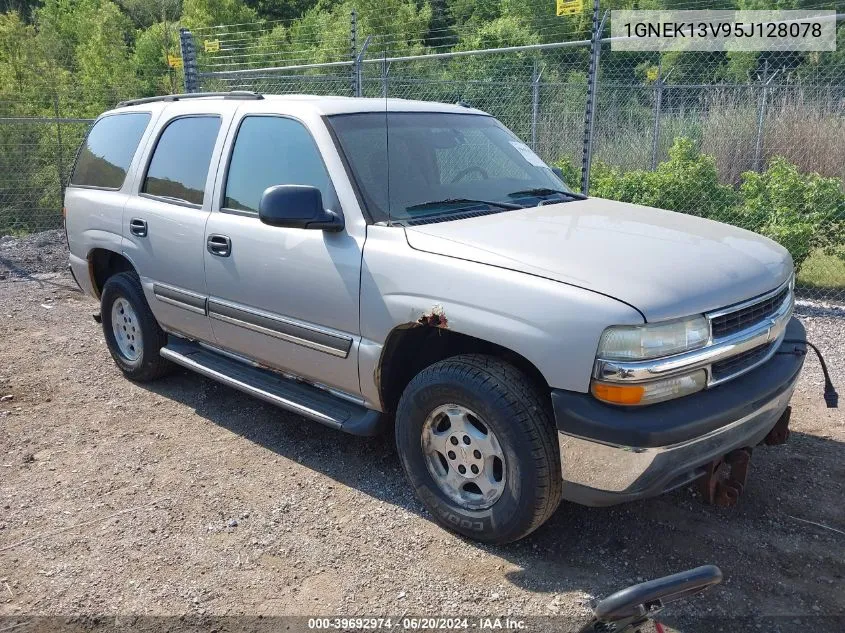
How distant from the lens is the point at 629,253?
120 inches

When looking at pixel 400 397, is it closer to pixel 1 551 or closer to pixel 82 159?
pixel 1 551

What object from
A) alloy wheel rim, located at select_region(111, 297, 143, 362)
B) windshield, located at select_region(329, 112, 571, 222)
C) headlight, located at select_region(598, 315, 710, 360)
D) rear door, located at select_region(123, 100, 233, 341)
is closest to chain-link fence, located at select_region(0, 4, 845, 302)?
windshield, located at select_region(329, 112, 571, 222)

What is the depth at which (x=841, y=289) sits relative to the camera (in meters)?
7.50

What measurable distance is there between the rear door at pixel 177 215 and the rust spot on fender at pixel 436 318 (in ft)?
5.71

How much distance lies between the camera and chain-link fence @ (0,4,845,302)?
24.6ft

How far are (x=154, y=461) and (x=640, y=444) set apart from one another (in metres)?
2.84

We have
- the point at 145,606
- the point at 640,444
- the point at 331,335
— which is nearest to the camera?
the point at 640,444

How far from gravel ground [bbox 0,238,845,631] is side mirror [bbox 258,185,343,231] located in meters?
1.43

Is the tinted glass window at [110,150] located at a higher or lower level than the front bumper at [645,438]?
higher

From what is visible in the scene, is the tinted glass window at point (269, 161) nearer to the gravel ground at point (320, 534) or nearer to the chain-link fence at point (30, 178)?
the gravel ground at point (320, 534)

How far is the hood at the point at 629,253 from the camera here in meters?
2.79

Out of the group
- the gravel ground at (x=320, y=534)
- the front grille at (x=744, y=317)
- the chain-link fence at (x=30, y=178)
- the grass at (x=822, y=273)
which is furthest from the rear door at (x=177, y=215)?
the chain-link fence at (x=30, y=178)

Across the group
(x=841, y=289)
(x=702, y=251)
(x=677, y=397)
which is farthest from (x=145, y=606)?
(x=841, y=289)

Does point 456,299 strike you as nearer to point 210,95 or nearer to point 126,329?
point 210,95
